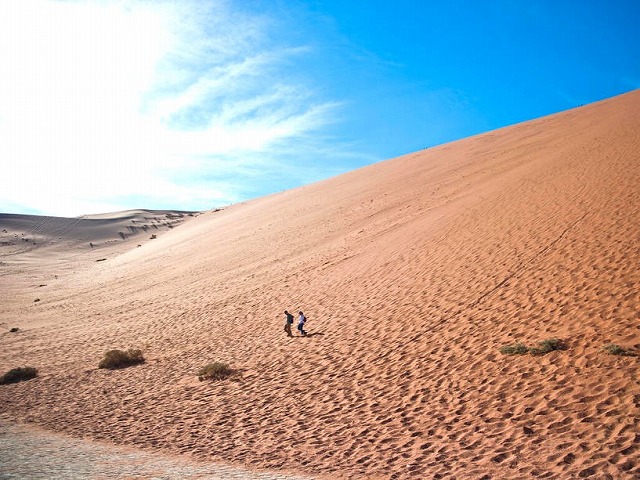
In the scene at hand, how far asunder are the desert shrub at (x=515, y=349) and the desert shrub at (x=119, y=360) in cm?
1069

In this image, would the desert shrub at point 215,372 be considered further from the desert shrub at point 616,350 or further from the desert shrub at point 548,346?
the desert shrub at point 616,350

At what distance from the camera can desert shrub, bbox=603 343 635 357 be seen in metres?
6.47

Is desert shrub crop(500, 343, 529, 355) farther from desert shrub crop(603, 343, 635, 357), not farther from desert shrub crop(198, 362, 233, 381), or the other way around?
desert shrub crop(198, 362, 233, 381)

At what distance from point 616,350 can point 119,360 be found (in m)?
12.9

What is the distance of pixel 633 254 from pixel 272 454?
939 cm

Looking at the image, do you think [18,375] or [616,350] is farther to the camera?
[18,375]

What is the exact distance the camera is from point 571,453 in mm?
4988

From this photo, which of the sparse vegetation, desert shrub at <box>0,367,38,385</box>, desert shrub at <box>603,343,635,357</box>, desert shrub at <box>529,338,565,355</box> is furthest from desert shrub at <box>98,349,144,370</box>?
desert shrub at <box>603,343,635,357</box>

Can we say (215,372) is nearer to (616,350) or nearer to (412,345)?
(412,345)

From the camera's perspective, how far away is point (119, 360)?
12367 mm

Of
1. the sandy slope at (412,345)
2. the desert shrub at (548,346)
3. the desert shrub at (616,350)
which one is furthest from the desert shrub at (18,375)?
the desert shrub at (616,350)

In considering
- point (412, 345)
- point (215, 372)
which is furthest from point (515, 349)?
point (215, 372)

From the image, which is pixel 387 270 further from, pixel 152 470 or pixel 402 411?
pixel 152 470

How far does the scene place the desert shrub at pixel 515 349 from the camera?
750cm
